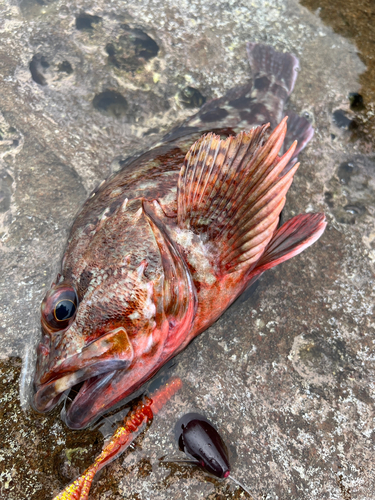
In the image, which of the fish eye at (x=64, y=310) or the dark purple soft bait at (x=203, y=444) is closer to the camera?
the fish eye at (x=64, y=310)

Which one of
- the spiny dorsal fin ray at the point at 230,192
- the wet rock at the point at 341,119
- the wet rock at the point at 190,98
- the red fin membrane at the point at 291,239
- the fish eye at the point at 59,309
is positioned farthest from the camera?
the wet rock at the point at 190,98

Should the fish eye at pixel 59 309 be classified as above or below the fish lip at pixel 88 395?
above

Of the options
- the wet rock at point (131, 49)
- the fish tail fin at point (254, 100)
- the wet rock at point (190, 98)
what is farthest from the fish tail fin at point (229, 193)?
the wet rock at point (131, 49)

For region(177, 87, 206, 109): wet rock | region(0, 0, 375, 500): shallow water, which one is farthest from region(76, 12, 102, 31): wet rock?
region(177, 87, 206, 109): wet rock

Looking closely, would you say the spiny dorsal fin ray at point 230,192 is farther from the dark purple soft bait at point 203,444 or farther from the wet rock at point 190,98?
the wet rock at point 190,98

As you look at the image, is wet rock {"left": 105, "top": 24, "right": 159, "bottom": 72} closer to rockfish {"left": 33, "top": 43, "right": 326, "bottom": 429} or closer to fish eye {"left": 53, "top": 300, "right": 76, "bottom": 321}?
rockfish {"left": 33, "top": 43, "right": 326, "bottom": 429}

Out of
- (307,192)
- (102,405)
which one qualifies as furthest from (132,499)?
(307,192)
